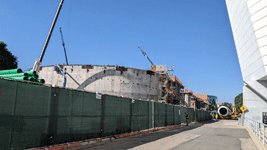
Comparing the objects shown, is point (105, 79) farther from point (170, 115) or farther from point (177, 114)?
point (170, 115)

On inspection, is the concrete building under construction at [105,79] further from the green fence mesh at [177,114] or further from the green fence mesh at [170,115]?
the green fence mesh at [170,115]

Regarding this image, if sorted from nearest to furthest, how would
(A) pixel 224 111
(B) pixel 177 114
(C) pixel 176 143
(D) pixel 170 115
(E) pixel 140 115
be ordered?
1. (C) pixel 176 143
2. (E) pixel 140 115
3. (D) pixel 170 115
4. (B) pixel 177 114
5. (A) pixel 224 111

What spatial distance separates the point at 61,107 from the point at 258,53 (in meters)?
23.1

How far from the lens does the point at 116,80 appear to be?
48.6m

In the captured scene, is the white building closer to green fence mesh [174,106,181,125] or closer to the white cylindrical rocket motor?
green fence mesh [174,106,181,125]

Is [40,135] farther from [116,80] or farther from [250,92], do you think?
[116,80]

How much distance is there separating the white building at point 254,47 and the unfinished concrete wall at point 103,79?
2570 centimetres

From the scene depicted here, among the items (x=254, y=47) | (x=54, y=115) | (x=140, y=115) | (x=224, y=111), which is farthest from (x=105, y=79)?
(x=54, y=115)

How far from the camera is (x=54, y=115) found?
30.4 feet

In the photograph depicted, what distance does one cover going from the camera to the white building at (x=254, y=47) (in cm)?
2295

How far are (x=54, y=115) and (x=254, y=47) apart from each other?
2424 centimetres

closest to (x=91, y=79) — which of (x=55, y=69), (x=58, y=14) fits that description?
(x=55, y=69)

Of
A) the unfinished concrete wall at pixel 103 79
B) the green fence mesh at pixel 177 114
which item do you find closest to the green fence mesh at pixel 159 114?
the green fence mesh at pixel 177 114

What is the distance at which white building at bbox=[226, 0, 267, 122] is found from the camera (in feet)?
75.3
